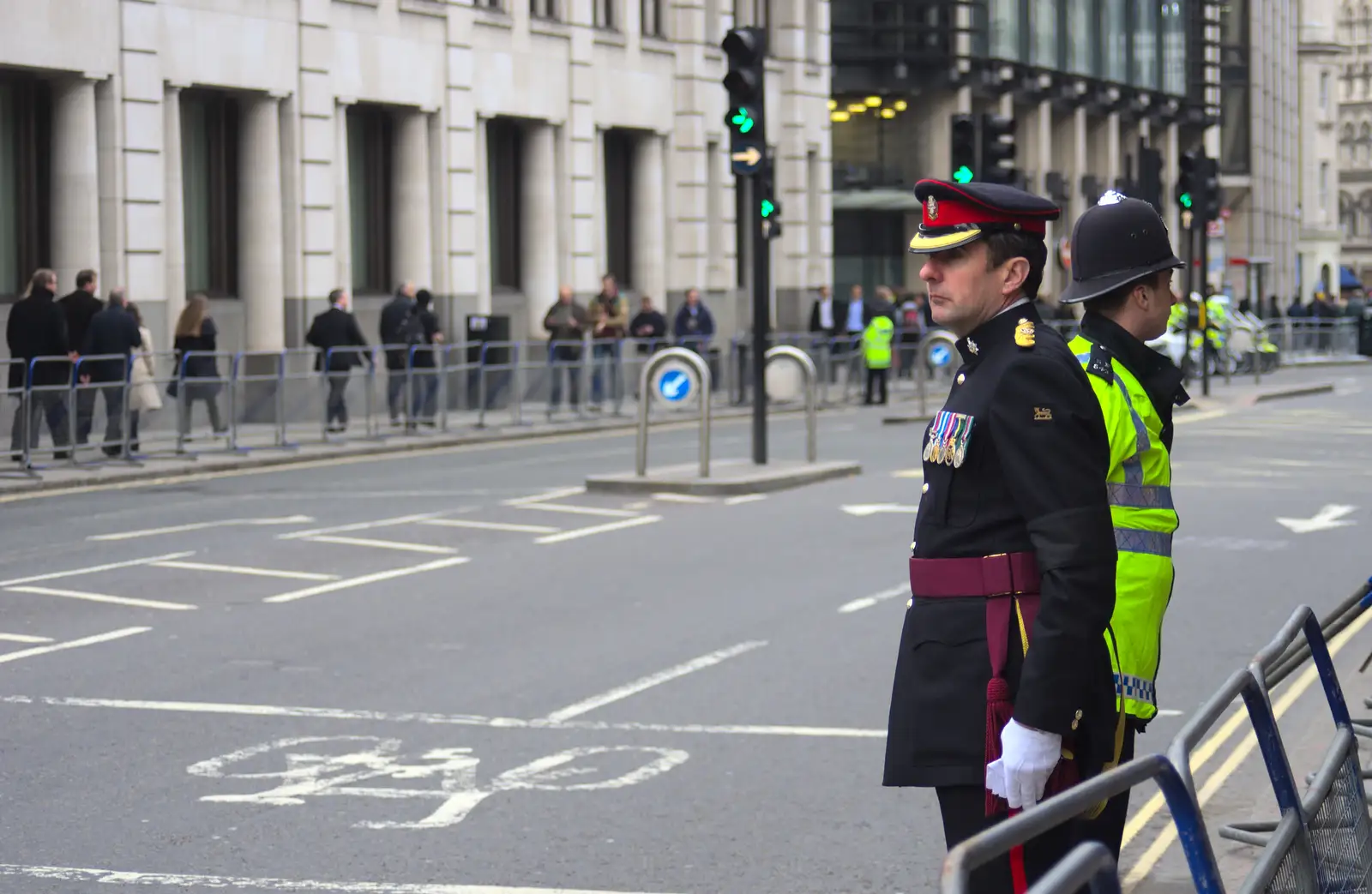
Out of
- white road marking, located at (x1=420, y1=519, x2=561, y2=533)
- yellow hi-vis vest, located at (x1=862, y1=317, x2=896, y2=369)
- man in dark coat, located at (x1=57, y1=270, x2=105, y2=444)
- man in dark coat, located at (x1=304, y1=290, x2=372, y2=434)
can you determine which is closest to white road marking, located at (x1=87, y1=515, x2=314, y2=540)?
white road marking, located at (x1=420, y1=519, x2=561, y2=533)

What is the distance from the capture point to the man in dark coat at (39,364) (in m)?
21.0

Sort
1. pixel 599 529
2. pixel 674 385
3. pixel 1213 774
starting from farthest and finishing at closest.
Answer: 1. pixel 674 385
2. pixel 599 529
3. pixel 1213 774

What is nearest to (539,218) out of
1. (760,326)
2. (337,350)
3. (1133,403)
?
(337,350)

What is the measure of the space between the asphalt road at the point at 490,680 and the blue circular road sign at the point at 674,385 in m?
2.71

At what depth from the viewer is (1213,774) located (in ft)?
26.8

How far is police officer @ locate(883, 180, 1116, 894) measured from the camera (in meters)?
4.26

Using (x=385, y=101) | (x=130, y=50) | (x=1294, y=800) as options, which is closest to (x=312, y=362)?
(x=130, y=50)

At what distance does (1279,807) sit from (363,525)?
1260cm

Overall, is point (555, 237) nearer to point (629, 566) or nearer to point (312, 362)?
point (312, 362)

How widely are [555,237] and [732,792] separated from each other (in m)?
30.7

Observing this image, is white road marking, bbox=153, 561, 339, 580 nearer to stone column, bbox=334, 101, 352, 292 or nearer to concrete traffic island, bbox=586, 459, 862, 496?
concrete traffic island, bbox=586, 459, 862, 496

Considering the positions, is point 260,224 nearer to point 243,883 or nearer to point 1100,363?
point 243,883

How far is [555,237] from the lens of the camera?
3850 cm

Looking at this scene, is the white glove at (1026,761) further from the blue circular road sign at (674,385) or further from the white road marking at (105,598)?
the blue circular road sign at (674,385)
